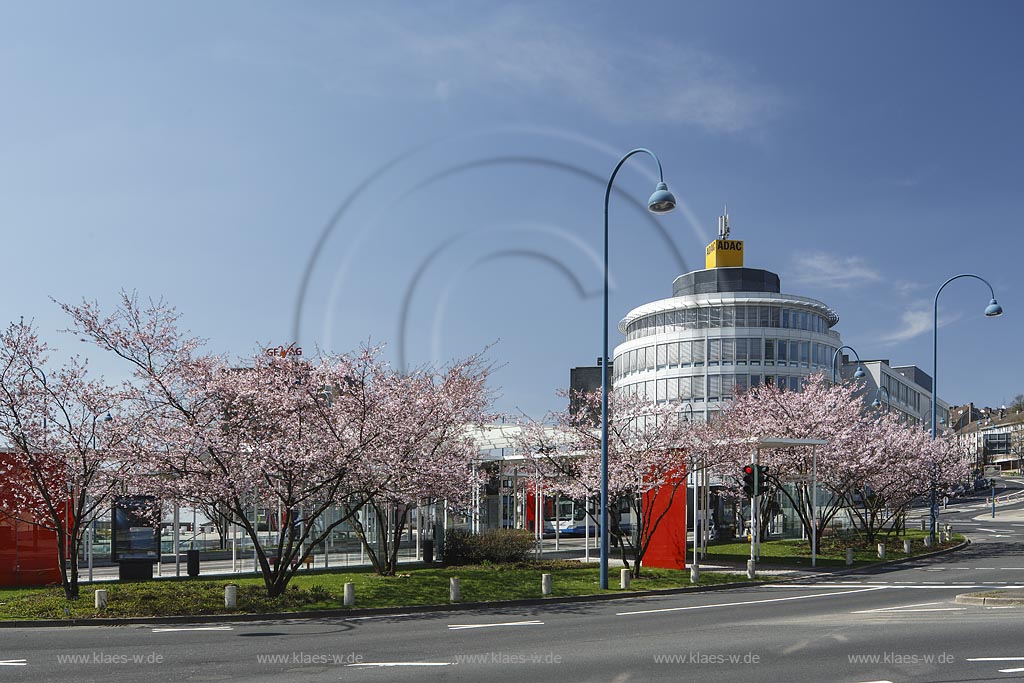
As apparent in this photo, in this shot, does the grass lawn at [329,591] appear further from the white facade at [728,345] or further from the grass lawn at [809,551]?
the white facade at [728,345]

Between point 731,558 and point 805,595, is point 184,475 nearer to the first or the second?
point 805,595

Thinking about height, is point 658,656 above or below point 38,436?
below

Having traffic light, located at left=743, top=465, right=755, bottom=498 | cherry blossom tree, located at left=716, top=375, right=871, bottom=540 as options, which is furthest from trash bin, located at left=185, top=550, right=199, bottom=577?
cherry blossom tree, located at left=716, top=375, right=871, bottom=540

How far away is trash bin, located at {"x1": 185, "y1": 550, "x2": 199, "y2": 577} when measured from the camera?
85.3 ft

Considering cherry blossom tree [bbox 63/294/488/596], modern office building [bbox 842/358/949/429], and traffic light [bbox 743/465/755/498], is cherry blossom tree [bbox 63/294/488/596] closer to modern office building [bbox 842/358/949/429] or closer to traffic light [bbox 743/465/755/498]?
traffic light [bbox 743/465/755/498]

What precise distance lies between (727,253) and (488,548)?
6311 cm

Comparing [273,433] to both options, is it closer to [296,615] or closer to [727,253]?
[296,615]

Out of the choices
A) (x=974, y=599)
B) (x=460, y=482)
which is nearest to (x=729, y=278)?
(x=460, y=482)

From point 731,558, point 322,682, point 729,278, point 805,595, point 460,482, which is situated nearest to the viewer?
point 322,682

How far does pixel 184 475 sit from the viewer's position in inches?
840

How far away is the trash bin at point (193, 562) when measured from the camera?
26.0m

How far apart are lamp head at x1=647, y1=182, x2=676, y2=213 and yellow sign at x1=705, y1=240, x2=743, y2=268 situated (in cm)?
6607

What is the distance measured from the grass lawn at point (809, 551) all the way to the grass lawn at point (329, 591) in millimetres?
7445

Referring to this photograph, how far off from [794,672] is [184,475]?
1481 centimetres
